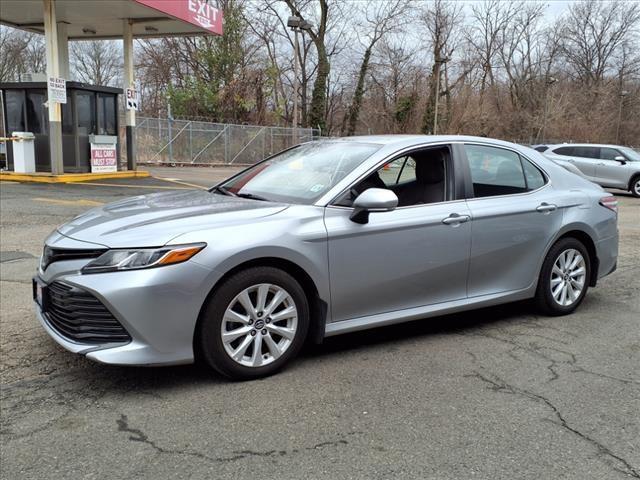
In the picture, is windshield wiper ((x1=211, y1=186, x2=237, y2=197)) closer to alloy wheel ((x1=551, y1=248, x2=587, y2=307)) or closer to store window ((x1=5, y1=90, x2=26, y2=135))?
alloy wheel ((x1=551, y1=248, x2=587, y2=307))

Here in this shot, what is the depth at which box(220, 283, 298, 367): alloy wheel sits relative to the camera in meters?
3.52

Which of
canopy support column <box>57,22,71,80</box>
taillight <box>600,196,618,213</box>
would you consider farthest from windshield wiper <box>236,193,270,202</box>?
canopy support column <box>57,22,71,80</box>

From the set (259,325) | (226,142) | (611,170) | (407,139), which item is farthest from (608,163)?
(259,325)

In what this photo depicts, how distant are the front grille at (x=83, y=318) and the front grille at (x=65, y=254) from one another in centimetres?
17

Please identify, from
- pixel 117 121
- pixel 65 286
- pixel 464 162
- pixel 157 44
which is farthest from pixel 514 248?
pixel 157 44

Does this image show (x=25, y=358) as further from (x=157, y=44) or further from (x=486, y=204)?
(x=157, y=44)

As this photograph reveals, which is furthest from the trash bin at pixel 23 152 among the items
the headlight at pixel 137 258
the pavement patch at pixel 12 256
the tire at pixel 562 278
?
the tire at pixel 562 278

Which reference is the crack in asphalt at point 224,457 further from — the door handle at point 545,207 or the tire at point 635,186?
the tire at point 635,186

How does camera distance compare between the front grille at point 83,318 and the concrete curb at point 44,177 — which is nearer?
the front grille at point 83,318

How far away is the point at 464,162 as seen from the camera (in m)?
4.68

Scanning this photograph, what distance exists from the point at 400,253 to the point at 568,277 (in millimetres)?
1939

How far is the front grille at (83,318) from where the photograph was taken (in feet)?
10.8

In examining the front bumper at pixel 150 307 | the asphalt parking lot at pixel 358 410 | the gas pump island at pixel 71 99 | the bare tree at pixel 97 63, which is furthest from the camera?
the bare tree at pixel 97 63

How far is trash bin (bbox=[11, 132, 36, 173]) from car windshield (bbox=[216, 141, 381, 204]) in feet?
45.8
